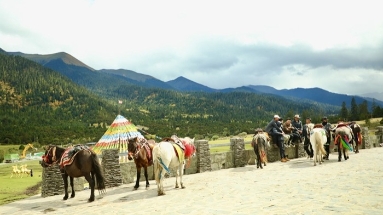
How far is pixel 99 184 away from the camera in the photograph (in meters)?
9.95

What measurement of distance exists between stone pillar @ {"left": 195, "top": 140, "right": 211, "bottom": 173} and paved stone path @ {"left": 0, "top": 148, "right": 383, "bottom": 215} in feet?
7.62

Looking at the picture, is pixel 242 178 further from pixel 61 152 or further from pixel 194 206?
pixel 61 152

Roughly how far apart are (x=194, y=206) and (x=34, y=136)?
106 m

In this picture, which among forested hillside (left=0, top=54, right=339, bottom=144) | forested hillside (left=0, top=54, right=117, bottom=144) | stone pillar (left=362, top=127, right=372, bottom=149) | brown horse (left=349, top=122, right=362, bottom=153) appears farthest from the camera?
forested hillside (left=0, top=54, right=339, bottom=144)

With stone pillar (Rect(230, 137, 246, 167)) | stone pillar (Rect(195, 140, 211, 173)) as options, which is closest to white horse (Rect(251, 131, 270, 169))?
stone pillar (Rect(230, 137, 246, 167))

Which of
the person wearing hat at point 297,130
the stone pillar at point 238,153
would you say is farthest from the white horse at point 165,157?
the person wearing hat at point 297,130

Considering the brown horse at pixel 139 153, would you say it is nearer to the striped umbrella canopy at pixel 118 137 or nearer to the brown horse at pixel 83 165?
the brown horse at pixel 83 165

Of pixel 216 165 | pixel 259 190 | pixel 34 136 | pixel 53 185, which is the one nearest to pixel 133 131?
pixel 216 165

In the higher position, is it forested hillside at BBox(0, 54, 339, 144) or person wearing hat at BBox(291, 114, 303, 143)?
forested hillside at BBox(0, 54, 339, 144)

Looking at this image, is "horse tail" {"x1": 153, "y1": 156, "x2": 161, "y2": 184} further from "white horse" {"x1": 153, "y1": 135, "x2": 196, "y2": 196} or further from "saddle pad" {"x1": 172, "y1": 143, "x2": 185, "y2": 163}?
"saddle pad" {"x1": 172, "y1": 143, "x2": 185, "y2": 163}

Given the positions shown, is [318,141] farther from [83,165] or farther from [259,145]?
[83,165]

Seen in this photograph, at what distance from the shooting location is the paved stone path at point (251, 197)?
720cm

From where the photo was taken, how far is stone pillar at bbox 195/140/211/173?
49.0 feet

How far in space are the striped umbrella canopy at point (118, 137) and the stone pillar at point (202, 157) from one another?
11.3 meters
